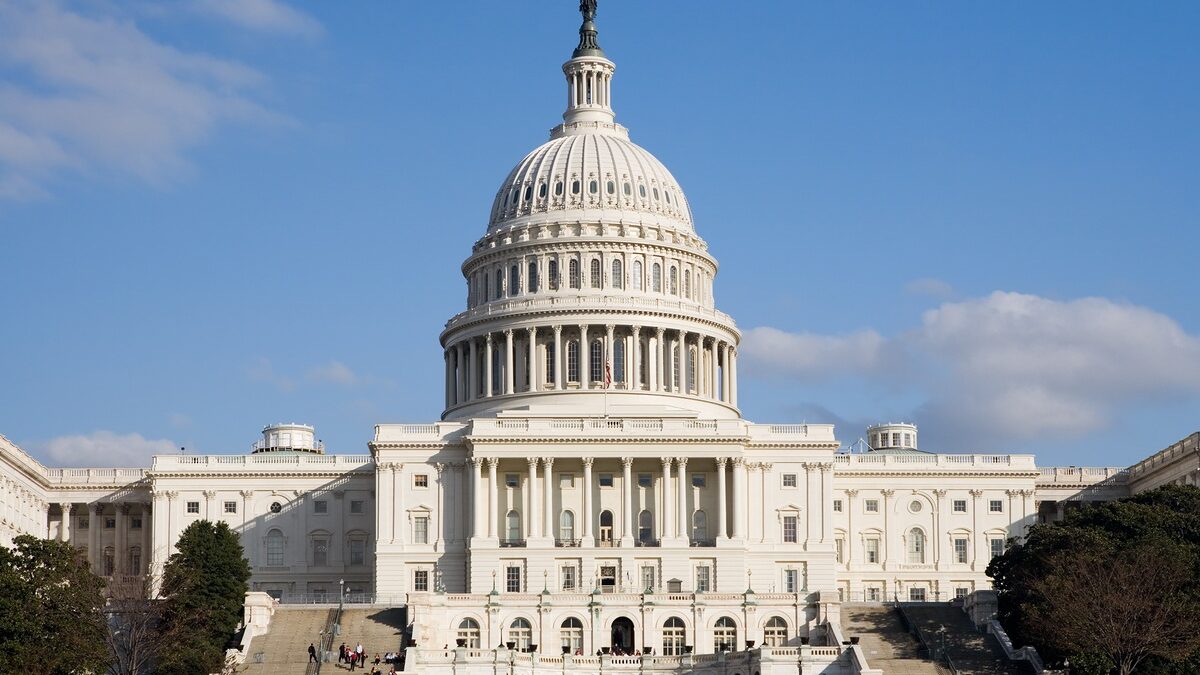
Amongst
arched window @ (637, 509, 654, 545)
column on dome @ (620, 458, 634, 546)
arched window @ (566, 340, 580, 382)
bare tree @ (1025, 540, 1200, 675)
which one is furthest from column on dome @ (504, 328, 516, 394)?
bare tree @ (1025, 540, 1200, 675)

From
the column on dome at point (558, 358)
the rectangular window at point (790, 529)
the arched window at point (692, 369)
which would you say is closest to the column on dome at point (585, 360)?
the column on dome at point (558, 358)

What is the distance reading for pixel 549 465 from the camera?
552 ft

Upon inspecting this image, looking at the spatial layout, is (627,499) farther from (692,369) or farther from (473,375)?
(473,375)

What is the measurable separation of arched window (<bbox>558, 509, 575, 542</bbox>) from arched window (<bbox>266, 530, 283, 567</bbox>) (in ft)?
73.2

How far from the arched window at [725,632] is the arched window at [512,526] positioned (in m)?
23.5

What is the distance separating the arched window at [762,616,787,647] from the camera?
148m

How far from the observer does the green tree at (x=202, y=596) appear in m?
132

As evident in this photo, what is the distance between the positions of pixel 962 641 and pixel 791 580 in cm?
2677

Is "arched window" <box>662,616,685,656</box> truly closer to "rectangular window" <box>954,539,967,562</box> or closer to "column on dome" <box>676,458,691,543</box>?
"column on dome" <box>676,458,691,543</box>

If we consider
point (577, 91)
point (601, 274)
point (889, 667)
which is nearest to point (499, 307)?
point (601, 274)

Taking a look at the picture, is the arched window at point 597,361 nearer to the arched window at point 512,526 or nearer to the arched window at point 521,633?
the arched window at point 512,526

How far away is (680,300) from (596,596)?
4280cm

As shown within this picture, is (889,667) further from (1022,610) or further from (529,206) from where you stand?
(529,206)

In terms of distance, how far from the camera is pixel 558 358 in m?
184
